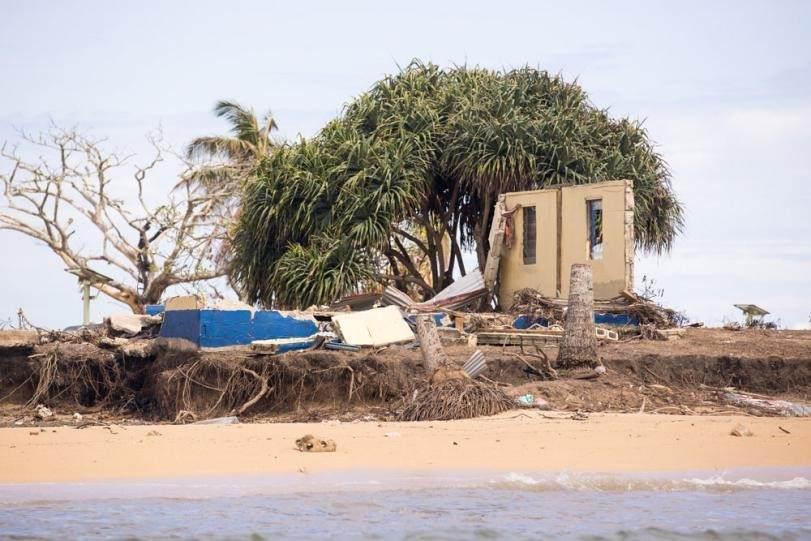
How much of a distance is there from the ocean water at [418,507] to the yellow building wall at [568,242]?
35.9 feet

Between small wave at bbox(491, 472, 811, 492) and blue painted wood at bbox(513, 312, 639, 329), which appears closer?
small wave at bbox(491, 472, 811, 492)

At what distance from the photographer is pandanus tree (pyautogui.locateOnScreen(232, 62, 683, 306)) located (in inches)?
947

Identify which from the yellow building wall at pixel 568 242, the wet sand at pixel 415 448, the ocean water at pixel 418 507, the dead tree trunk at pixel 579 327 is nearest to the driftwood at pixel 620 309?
the yellow building wall at pixel 568 242

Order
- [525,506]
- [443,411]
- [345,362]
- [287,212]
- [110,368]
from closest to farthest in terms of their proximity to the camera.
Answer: [525,506], [443,411], [345,362], [110,368], [287,212]

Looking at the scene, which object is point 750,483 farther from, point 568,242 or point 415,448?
point 568,242

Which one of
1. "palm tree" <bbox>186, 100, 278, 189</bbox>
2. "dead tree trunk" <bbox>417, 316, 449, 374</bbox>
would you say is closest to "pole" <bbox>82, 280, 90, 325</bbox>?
"palm tree" <bbox>186, 100, 278, 189</bbox>

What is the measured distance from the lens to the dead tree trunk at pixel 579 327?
15250 millimetres

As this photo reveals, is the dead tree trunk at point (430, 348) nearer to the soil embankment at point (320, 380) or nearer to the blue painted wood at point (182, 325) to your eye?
the soil embankment at point (320, 380)

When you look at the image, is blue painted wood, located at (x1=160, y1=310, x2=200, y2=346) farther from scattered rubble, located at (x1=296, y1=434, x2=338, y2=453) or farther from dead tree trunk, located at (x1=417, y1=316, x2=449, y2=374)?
scattered rubble, located at (x1=296, y1=434, x2=338, y2=453)

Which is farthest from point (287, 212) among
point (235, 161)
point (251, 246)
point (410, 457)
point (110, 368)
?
point (410, 457)

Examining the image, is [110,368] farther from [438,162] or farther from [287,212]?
[438,162]

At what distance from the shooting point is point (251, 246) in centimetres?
2602

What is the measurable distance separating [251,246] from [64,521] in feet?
58.6

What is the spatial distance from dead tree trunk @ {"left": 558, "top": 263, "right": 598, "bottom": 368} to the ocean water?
4.82m
